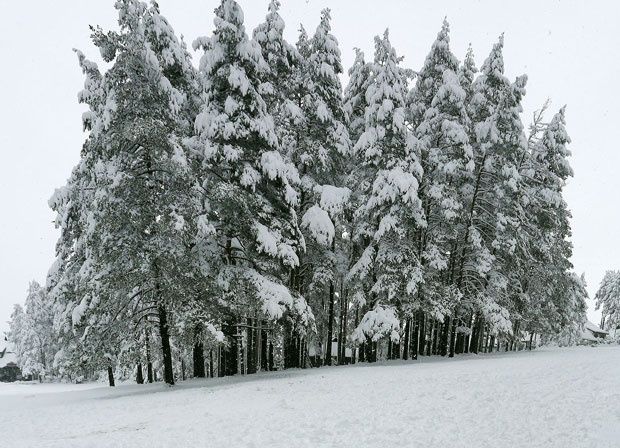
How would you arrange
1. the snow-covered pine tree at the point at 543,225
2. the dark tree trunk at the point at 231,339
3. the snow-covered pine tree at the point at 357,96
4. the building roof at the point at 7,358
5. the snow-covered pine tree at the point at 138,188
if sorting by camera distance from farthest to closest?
the building roof at the point at 7,358, the snow-covered pine tree at the point at 543,225, the snow-covered pine tree at the point at 357,96, the dark tree trunk at the point at 231,339, the snow-covered pine tree at the point at 138,188

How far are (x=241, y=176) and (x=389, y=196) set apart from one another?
668 cm

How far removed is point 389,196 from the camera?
60.8ft

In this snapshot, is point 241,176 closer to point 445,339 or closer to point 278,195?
point 278,195

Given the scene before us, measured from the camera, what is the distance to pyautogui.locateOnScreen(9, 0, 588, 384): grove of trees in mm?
14156

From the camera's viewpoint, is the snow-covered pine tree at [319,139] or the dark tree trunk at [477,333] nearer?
the snow-covered pine tree at [319,139]

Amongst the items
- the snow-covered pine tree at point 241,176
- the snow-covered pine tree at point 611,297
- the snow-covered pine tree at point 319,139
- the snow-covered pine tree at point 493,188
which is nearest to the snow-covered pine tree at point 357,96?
the snow-covered pine tree at point 319,139

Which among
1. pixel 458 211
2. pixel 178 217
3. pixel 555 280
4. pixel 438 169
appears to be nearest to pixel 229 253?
pixel 178 217

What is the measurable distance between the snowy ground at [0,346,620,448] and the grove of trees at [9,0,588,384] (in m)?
3.11

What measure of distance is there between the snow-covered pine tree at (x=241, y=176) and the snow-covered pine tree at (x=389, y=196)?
4.13 metres

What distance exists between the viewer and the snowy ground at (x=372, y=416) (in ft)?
24.5

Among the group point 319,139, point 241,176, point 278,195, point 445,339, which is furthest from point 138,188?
point 445,339

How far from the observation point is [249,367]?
22062mm

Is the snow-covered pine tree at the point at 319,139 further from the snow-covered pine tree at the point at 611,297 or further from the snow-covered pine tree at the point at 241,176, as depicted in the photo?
the snow-covered pine tree at the point at 611,297

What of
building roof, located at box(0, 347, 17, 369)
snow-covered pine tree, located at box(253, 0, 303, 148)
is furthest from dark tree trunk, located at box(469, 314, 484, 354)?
building roof, located at box(0, 347, 17, 369)
